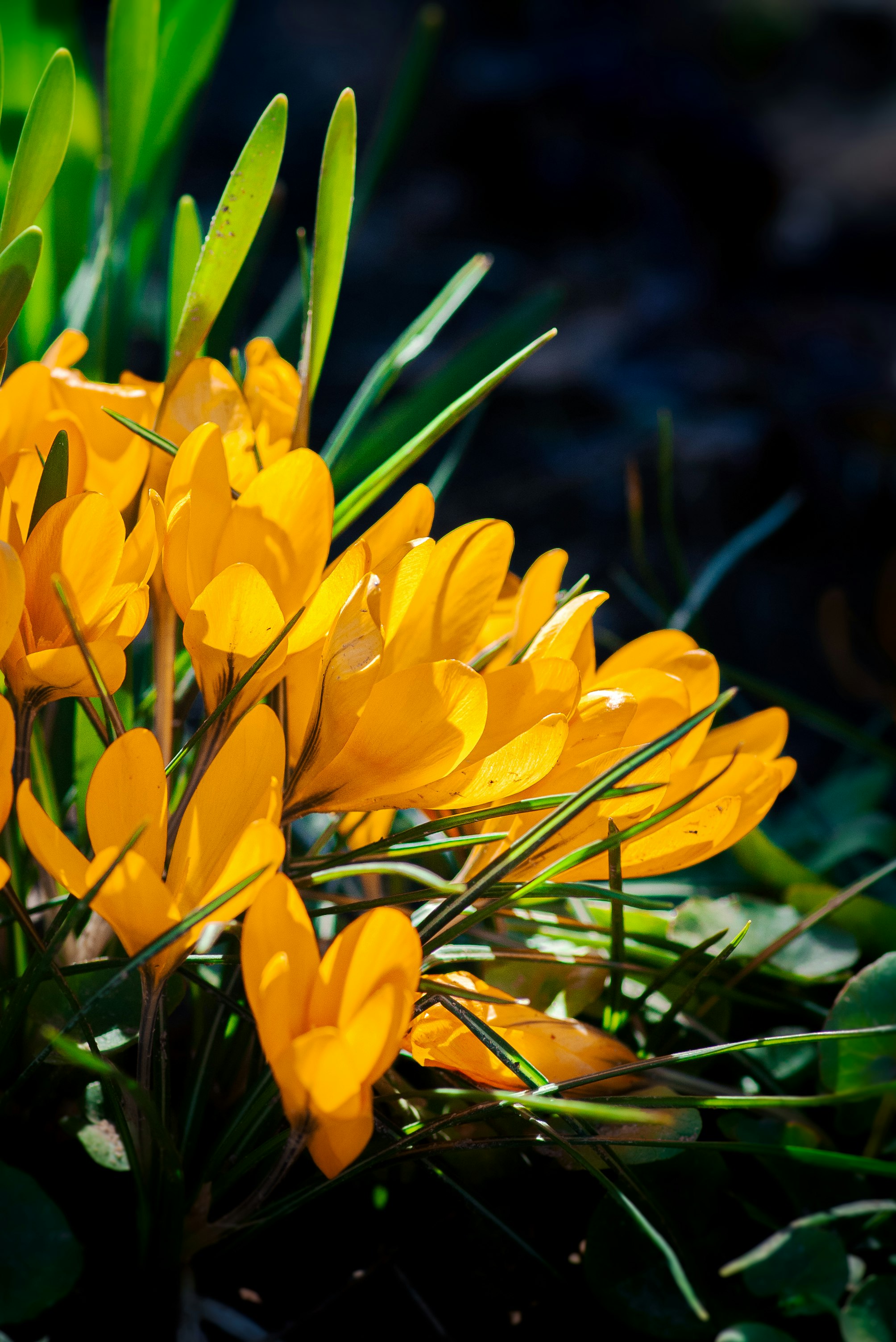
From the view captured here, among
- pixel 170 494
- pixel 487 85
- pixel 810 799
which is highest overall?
pixel 487 85

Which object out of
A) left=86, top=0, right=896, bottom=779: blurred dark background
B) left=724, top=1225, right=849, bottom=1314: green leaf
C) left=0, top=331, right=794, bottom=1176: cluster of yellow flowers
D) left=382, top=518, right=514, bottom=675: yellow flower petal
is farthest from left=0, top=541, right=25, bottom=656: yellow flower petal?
Result: left=86, top=0, right=896, bottom=779: blurred dark background

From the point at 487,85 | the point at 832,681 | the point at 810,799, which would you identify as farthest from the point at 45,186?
the point at 487,85

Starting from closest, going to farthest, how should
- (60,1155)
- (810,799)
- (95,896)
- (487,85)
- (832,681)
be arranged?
(95,896), (60,1155), (810,799), (832,681), (487,85)

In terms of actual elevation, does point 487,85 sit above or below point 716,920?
above

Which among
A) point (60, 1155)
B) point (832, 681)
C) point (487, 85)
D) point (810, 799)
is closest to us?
point (60, 1155)

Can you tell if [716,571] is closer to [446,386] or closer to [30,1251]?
[446,386]

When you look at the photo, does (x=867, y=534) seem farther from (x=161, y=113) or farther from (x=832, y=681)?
(x=161, y=113)
